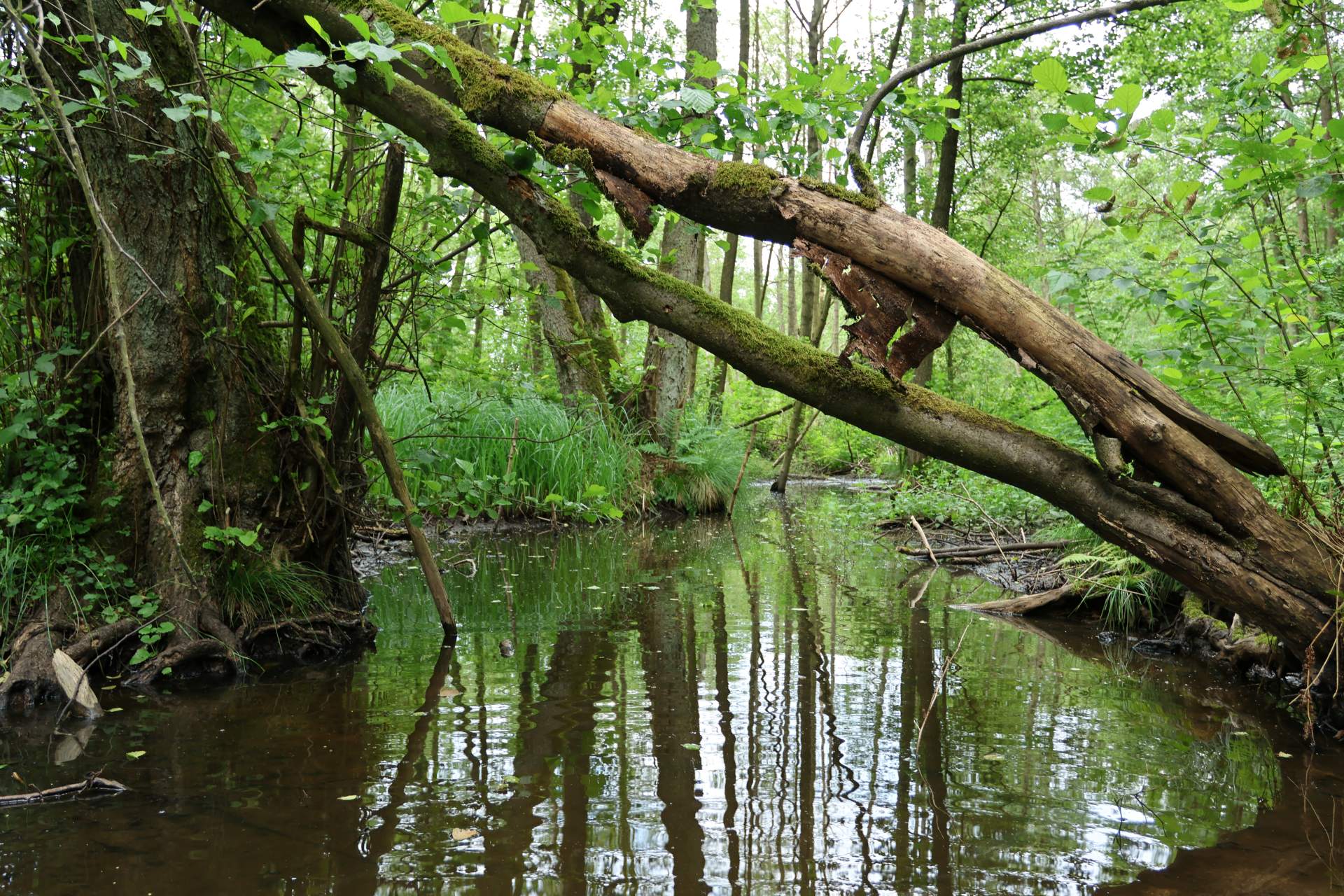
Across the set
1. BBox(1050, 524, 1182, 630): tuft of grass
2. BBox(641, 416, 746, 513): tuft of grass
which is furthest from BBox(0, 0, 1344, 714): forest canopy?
BBox(641, 416, 746, 513): tuft of grass

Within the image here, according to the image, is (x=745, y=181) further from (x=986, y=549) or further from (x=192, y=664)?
(x=986, y=549)

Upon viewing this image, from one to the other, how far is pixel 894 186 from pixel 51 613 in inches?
607

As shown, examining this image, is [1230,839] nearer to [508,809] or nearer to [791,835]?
[791,835]

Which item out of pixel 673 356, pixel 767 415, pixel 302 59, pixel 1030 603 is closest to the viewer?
pixel 302 59

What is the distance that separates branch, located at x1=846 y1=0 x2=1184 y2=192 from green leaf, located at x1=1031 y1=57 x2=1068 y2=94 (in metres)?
0.74

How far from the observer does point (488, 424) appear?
32.0ft

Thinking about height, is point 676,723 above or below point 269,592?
below

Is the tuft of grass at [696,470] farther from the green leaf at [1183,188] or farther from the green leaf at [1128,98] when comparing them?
the green leaf at [1128,98]

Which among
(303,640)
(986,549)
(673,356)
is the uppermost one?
(673,356)

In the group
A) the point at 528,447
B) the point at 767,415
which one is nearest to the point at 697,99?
the point at 767,415

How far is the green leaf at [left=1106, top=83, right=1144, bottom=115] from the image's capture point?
11.1 feet

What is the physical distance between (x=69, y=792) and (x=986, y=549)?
7.14 metres

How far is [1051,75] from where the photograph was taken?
349 centimetres

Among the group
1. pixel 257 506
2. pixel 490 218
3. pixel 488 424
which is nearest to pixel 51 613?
pixel 257 506
